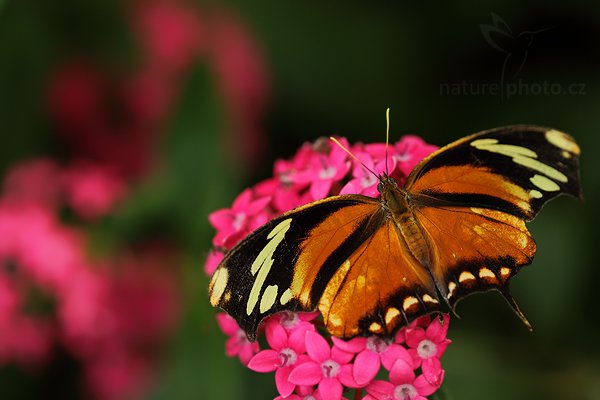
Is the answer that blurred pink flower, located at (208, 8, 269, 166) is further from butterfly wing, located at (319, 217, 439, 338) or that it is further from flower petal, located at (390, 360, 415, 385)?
flower petal, located at (390, 360, 415, 385)

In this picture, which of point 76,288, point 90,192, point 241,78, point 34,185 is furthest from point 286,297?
point 241,78

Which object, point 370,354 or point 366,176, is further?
point 366,176

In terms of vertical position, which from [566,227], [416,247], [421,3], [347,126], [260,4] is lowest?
[566,227]

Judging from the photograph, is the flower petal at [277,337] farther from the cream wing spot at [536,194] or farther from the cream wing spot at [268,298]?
the cream wing spot at [536,194]

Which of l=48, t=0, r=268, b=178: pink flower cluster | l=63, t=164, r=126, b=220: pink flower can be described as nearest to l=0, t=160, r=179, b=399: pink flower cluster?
l=63, t=164, r=126, b=220: pink flower

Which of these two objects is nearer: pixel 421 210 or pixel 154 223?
pixel 421 210

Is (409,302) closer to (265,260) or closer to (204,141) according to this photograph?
(265,260)

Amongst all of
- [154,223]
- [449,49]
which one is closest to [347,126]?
[449,49]

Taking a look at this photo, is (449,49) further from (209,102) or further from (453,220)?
(453,220)
